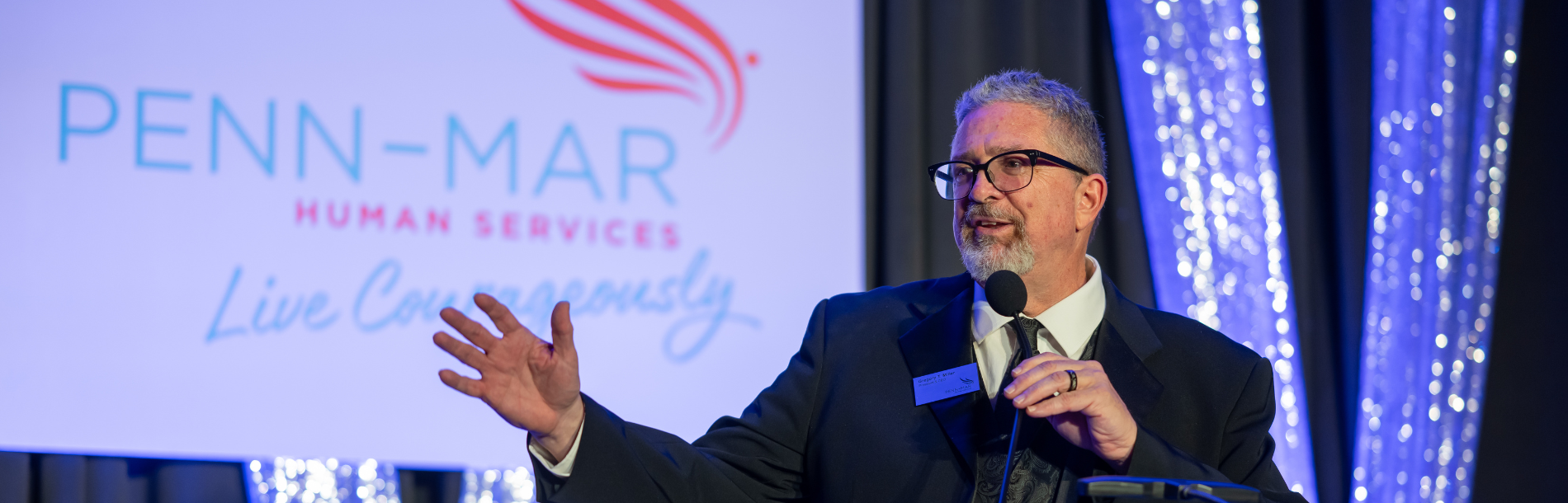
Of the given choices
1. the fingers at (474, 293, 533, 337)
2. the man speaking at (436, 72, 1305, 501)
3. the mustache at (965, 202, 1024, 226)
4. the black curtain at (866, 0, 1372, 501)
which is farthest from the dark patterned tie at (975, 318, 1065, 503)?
the black curtain at (866, 0, 1372, 501)

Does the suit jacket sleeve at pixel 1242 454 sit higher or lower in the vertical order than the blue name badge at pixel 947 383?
lower

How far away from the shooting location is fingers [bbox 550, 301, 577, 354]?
141 cm

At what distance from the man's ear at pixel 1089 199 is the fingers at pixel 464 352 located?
1007 millimetres

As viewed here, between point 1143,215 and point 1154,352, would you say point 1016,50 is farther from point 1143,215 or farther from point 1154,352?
point 1154,352

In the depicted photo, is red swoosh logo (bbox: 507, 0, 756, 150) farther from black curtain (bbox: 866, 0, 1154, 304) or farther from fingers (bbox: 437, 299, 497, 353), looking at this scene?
fingers (bbox: 437, 299, 497, 353)

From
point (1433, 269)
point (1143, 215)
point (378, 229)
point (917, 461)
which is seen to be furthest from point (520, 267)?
point (1433, 269)

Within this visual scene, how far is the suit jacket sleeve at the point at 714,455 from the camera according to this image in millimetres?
1540

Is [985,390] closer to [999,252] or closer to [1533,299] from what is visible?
[999,252]

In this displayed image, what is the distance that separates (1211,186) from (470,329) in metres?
2.50

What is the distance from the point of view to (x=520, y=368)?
144 centimetres

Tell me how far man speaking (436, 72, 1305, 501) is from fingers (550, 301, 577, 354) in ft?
0.47

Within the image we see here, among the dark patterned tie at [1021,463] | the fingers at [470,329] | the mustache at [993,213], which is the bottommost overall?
the dark patterned tie at [1021,463]

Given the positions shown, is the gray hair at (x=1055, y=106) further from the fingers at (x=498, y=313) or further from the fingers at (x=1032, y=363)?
the fingers at (x=498, y=313)

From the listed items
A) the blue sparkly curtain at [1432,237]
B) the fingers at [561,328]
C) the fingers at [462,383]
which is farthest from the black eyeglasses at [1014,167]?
A: the blue sparkly curtain at [1432,237]
